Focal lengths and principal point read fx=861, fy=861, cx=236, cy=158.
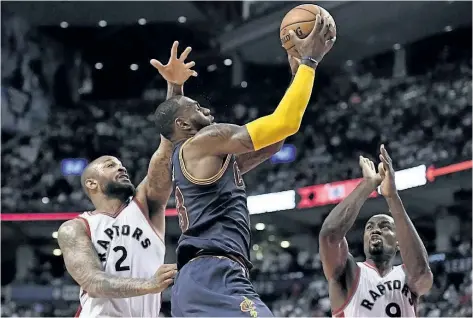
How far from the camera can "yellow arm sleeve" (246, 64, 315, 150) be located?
4250mm

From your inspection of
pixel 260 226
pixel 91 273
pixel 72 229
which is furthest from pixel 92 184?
pixel 260 226

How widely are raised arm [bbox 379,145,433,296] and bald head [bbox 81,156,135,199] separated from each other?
1.69 meters

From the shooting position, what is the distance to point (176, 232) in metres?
24.5

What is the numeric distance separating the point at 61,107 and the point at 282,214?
10.4m

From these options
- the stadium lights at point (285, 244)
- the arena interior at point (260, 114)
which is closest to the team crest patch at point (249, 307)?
the arena interior at point (260, 114)

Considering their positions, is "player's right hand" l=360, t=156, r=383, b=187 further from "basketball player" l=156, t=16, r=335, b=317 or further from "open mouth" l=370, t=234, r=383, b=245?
"basketball player" l=156, t=16, r=335, b=317

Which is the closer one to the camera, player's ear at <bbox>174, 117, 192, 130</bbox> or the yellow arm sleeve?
the yellow arm sleeve

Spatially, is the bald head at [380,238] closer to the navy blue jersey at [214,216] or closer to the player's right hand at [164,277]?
the navy blue jersey at [214,216]

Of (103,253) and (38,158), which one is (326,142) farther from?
(103,253)

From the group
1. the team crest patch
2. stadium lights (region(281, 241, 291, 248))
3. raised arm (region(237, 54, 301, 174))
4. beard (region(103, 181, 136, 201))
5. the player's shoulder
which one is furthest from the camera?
stadium lights (region(281, 241, 291, 248))

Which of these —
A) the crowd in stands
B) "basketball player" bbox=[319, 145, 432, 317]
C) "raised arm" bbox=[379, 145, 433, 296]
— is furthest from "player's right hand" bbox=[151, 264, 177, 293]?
the crowd in stands

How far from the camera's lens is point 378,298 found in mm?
5742

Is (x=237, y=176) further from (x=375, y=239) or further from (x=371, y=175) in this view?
(x=375, y=239)

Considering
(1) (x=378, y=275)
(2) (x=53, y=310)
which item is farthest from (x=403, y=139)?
(1) (x=378, y=275)
